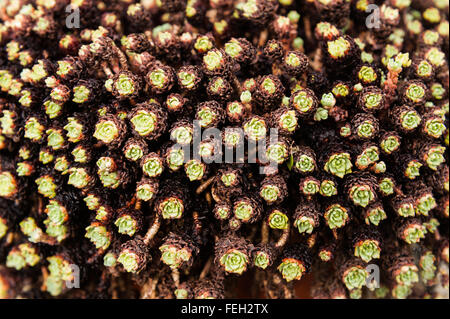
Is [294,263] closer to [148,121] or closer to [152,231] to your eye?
[152,231]

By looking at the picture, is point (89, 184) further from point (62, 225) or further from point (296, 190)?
point (296, 190)

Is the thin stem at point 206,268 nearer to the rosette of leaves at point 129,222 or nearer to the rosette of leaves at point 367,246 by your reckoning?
the rosette of leaves at point 129,222

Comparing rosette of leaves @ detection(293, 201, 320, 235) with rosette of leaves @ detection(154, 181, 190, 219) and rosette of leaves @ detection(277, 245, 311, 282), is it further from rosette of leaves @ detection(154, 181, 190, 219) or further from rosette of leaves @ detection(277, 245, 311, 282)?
rosette of leaves @ detection(154, 181, 190, 219)

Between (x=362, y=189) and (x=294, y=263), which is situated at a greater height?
(x=362, y=189)
